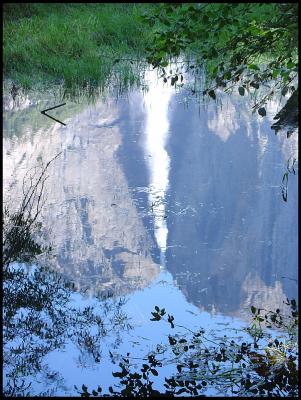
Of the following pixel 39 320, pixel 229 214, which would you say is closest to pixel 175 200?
pixel 229 214

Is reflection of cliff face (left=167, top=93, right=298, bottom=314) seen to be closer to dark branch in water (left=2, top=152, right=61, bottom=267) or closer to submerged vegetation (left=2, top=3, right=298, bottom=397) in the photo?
submerged vegetation (left=2, top=3, right=298, bottom=397)

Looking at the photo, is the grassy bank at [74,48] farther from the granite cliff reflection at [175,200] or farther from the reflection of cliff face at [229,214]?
the reflection of cliff face at [229,214]

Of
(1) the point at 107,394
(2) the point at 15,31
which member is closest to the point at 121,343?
(1) the point at 107,394

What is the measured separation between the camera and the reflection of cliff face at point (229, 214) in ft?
19.6

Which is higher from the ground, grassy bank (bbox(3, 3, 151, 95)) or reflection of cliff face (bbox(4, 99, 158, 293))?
grassy bank (bbox(3, 3, 151, 95))

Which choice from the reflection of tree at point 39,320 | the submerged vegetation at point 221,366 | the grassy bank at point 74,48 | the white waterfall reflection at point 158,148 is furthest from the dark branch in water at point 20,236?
the grassy bank at point 74,48

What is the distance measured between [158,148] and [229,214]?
113 inches

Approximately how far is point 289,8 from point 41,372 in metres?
3.56

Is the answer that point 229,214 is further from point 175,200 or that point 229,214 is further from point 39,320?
point 39,320

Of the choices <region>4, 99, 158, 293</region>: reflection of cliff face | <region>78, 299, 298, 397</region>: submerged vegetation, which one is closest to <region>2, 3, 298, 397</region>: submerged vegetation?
<region>78, 299, 298, 397</region>: submerged vegetation

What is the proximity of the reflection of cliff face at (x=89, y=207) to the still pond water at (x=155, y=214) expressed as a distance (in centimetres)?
2

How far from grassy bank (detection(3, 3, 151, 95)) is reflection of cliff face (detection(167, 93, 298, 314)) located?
3320 millimetres

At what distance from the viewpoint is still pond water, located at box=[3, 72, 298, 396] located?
17.3 feet

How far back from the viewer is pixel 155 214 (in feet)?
25.2
